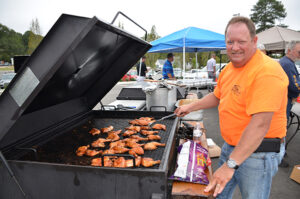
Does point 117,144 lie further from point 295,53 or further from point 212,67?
point 212,67

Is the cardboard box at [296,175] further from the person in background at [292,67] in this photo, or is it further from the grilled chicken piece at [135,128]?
the grilled chicken piece at [135,128]

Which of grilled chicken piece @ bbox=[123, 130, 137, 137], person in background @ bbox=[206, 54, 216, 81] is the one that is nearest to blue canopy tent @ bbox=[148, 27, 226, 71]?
person in background @ bbox=[206, 54, 216, 81]

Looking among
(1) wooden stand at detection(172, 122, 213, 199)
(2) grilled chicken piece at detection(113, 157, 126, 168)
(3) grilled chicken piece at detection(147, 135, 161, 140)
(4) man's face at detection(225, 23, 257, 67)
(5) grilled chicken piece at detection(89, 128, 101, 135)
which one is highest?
(4) man's face at detection(225, 23, 257, 67)

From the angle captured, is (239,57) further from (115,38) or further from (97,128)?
(97,128)

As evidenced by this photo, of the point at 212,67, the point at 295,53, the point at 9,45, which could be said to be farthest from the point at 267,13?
the point at 9,45

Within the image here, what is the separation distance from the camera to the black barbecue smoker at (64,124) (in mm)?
1193

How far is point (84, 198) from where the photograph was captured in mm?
1285

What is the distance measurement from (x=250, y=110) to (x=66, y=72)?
163 centimetres

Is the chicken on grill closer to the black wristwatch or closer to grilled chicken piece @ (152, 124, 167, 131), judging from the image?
grilled chicken piece @ (152, 124, 167, 131)

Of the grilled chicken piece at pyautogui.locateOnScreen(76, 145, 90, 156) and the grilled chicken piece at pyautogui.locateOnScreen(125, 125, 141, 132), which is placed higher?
the grilled chicken piece at pyautogui.locateOnScreen(125, 125, 141, 132)

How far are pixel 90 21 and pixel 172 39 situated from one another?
23.2ft

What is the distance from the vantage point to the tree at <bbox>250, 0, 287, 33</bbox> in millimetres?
Answer: 47719

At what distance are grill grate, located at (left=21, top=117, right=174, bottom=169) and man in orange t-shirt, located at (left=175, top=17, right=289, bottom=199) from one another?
0.65 m

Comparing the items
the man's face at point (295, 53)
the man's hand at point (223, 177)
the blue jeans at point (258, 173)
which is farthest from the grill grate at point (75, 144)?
the man's face at point (295, 53)
